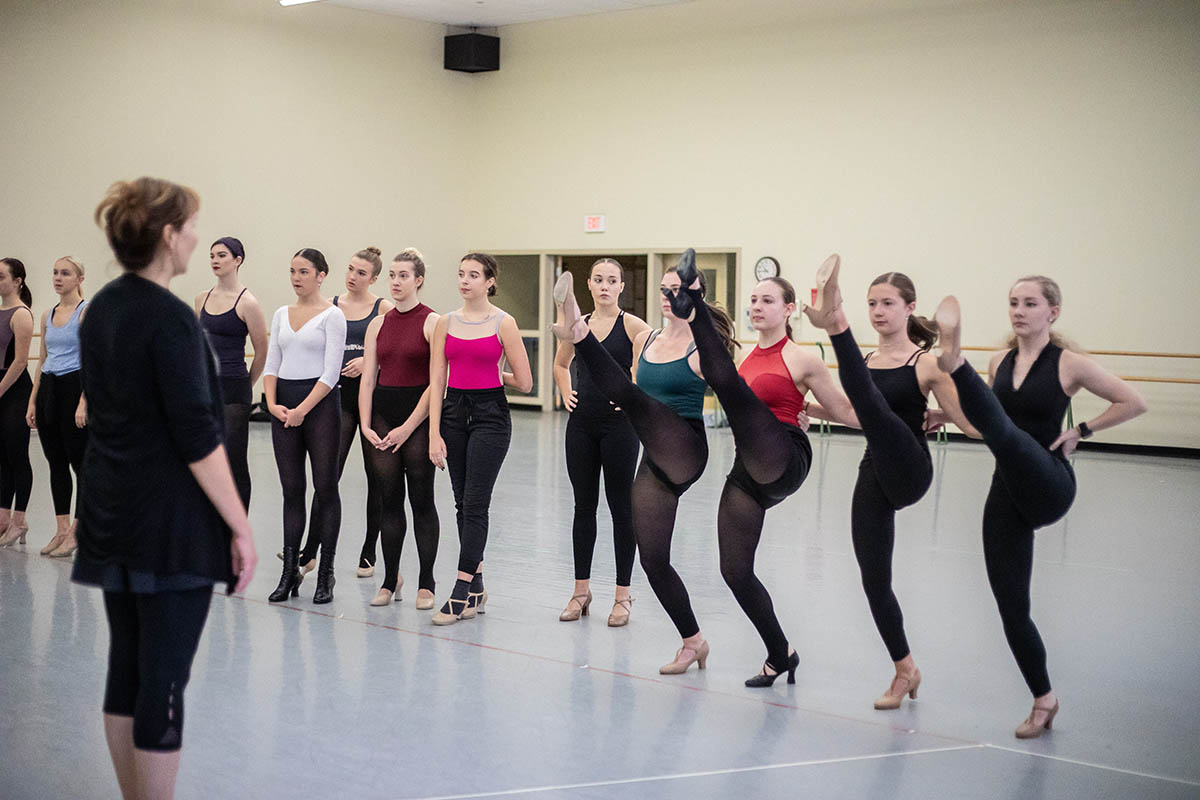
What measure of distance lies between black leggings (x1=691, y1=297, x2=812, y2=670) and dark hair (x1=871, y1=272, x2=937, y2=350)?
20.1 inches

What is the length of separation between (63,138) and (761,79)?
298 inches

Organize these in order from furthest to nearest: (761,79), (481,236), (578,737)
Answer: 1. (481,236)
2. (761,79)
3. (578,737)

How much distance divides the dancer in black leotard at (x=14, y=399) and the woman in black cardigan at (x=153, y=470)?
159 inches

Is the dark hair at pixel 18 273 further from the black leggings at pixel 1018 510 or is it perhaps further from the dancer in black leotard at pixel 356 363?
the black leggings at pixel 1018 510

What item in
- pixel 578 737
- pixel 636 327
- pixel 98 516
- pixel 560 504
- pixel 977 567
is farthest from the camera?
pixel 560 504

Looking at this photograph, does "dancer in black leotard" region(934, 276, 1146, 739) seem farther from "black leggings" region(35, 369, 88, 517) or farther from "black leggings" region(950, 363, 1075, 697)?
"black leggings" region(35, 369, 88, 517)

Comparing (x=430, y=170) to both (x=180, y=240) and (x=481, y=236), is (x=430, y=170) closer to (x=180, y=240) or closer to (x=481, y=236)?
(x=481, y=236)

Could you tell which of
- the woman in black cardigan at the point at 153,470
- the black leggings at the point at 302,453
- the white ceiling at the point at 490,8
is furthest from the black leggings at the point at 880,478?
the white ceiling at the point at 490,8

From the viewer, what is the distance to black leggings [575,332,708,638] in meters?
3.99

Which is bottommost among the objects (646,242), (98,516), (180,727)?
(180,727)

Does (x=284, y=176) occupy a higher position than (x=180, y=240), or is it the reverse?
(x=284, y=176)

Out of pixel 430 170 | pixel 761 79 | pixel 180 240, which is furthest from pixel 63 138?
pixel 180 240

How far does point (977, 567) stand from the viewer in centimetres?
593

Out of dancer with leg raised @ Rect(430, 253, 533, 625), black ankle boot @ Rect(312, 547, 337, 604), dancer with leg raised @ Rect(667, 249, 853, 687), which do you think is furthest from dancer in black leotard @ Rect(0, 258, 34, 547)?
dancer with leg raised @ Rect(667, 249, 853, 687)
